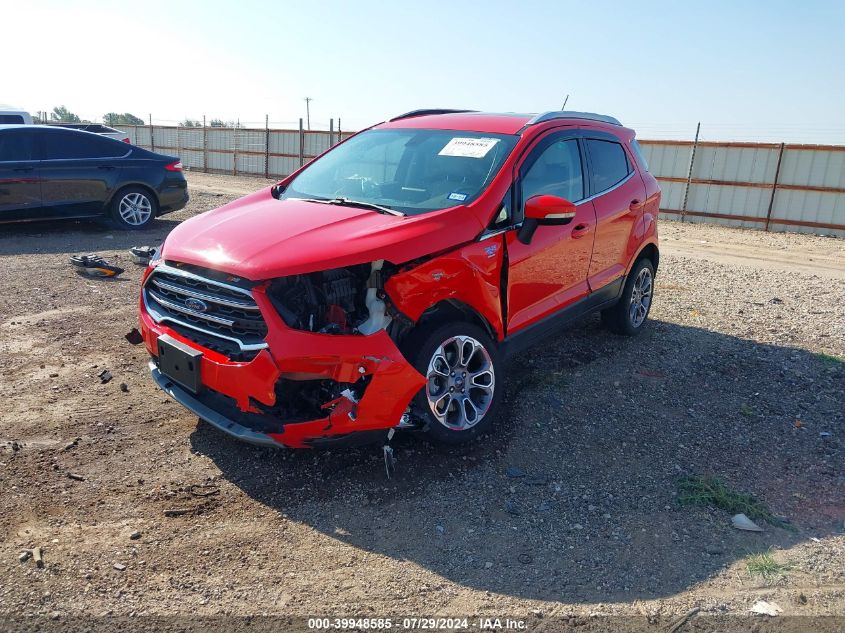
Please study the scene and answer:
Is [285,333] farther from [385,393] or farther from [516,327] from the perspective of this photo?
[516,327]

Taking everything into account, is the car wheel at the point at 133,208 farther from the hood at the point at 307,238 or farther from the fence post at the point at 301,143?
the fence post at the point at 301,143

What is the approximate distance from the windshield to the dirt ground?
1.50 m

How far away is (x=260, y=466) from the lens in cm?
388

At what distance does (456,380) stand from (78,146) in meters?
8.81

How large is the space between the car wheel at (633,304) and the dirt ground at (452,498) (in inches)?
11.1

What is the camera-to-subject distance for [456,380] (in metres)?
3.96

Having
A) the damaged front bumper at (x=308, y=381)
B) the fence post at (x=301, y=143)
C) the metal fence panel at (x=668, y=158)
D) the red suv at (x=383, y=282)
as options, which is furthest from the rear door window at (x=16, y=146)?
the fence post at (x=301, y=143)

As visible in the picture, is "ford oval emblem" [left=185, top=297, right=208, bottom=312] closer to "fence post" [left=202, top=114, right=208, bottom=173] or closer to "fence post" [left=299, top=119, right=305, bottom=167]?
"fence post" [left=299, top=119, right=305, bottom=167]

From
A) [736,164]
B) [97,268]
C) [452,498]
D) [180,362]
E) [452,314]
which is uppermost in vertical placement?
[736,164]

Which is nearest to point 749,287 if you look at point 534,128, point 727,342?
point 727,342

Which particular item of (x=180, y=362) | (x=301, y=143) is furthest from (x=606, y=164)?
(x=301, y=143)

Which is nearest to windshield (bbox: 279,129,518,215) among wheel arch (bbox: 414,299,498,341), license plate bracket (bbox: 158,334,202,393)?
wheel arch (bbox: 414,299,498,341)

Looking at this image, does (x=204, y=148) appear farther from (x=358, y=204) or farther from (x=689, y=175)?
(x=358, y=204)

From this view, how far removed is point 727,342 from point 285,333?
15.2 feet
